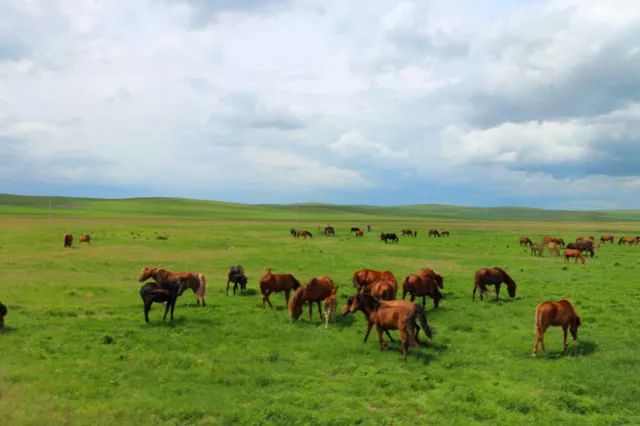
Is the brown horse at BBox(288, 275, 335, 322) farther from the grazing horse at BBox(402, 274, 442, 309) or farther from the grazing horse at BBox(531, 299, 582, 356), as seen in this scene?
the grazing horse at BBox(531, 299, 582, 356)

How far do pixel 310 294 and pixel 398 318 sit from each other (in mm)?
5226

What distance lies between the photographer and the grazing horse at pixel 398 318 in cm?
1429

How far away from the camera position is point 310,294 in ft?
61.9

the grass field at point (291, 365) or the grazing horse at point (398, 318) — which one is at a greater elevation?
the grazing horse at point (398, 318)

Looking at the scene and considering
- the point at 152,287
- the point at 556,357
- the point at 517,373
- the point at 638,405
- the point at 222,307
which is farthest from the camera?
the point at 222,307

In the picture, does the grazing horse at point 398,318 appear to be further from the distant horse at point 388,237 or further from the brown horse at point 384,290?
the distant horse at point 388,237

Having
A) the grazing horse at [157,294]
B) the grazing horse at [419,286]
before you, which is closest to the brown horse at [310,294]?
the grazing horse at [419,286]

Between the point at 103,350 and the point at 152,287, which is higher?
the point at 152,287

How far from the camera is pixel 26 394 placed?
11.4m

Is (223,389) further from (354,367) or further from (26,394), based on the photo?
(26,394)

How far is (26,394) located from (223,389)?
469 centimetres

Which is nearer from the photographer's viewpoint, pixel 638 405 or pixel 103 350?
pixel 638 405

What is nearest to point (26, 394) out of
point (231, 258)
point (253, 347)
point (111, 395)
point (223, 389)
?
point (111, 395)

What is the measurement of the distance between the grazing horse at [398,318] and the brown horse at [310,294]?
11.2 ft
